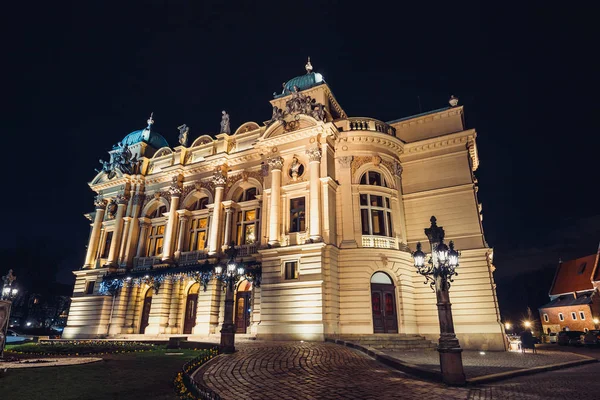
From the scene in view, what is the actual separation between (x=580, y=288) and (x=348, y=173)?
171ft

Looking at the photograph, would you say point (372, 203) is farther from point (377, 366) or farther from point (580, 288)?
point (580, 288)

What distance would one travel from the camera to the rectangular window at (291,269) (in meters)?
22.8

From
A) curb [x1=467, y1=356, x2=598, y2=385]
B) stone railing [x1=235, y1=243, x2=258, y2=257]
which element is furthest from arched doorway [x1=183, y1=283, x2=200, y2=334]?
curb [x1=467, y1=356, x2=598, y2=385]

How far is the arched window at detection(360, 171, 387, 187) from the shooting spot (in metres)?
26.1

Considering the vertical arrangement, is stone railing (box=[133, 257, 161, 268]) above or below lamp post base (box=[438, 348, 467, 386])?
above

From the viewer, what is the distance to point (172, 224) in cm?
3022

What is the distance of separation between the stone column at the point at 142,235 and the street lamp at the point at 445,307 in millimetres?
27124

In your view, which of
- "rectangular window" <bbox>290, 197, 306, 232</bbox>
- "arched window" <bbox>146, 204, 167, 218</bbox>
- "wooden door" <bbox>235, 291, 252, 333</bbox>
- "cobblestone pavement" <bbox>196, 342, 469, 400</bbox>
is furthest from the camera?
→ "arched window" <bbox>146, 204, 167, 218</bbox>

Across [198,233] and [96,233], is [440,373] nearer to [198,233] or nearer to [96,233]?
[198,233]

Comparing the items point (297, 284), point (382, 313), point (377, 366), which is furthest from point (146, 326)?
point (377, 366)

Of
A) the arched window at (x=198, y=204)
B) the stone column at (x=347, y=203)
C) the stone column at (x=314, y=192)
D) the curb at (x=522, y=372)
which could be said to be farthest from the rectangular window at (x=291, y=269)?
the curb at (x=522, y=372)

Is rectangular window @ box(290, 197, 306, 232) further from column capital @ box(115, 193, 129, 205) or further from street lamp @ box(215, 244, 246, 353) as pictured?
column capital @ box(115, 193, 129, 205)

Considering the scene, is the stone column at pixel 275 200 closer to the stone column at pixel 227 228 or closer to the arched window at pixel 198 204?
the stone column at pixel 227 228

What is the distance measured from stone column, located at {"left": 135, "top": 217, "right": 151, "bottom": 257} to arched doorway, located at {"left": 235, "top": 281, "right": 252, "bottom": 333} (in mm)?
11488
